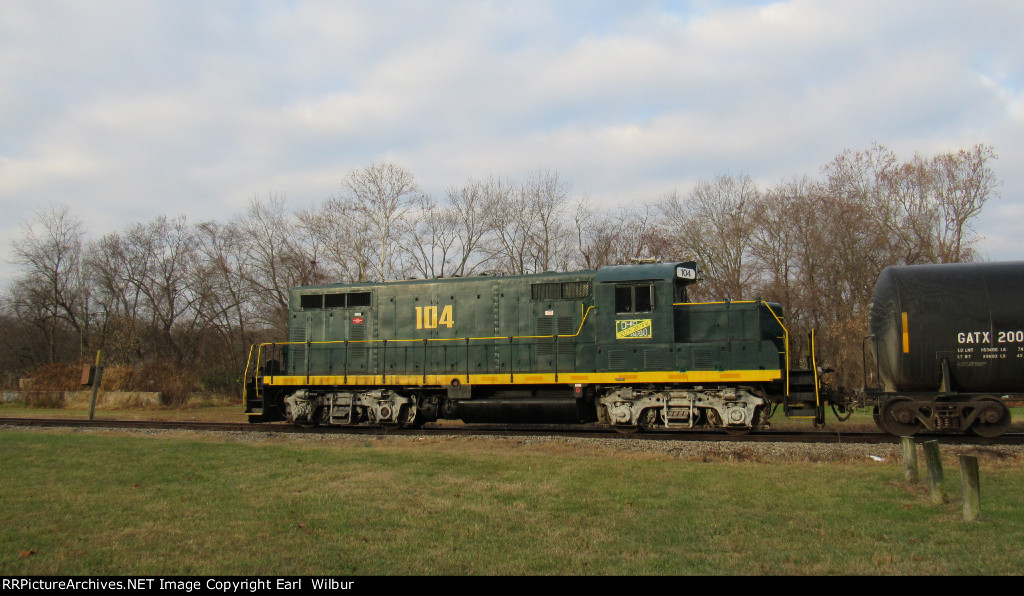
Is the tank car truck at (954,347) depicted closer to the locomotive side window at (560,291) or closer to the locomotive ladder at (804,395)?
the locomotive ladder at (804,395)

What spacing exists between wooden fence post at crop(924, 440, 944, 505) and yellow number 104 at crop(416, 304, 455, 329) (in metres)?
10.9

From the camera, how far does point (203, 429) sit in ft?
55.9

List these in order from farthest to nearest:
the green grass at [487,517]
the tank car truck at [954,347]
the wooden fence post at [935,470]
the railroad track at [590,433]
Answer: the railroad track at [590,433] → the tank car truck at [954,347] → the wooden fence post at [935,470] → the green grass at [487,517]

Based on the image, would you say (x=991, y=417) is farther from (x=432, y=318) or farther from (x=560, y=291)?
(x=432, y=318)

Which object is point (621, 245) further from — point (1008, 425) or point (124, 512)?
point (124, 512)

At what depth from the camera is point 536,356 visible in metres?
15.4

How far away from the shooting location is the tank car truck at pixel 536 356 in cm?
1414

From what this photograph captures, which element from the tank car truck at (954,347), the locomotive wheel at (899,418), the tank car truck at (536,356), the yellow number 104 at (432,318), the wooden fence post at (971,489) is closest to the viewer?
the wooden fence post at (971,489)

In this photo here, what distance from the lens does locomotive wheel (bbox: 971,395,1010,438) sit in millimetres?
11812

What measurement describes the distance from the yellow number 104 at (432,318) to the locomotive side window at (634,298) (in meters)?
4.29

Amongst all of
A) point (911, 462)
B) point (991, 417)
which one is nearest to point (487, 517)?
point (911, 462)

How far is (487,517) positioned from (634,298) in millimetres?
8621

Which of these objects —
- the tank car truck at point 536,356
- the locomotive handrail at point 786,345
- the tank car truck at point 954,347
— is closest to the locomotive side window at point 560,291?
the tank car truck at point 536,356

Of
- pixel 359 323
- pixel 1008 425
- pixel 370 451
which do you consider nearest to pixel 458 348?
pixel 359 323
